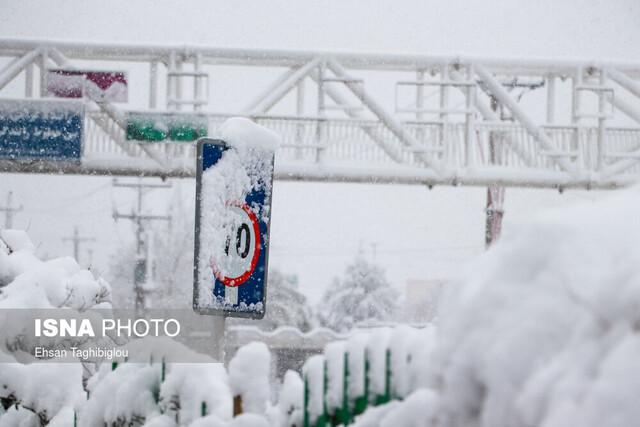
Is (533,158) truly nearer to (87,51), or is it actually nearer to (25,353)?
(87,51)

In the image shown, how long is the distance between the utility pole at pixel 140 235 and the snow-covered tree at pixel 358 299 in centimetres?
910

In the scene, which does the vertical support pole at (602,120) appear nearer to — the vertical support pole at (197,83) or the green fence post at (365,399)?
the vertical support pole at (197,83)

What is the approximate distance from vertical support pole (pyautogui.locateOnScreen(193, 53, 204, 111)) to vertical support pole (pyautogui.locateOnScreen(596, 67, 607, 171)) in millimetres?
4311

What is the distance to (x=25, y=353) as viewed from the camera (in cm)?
734

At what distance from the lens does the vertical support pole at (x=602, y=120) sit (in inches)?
503

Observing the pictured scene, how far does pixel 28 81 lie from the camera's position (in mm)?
12672

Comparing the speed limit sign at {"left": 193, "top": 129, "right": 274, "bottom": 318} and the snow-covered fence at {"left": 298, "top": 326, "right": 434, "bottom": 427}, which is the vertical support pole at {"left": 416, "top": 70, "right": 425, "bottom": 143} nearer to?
the speed limit sign at {"left": 193, "top": 129, "right": 274, "bottom": 318}

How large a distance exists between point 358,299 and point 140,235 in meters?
11.4

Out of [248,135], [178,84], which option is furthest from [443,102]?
[248,135]

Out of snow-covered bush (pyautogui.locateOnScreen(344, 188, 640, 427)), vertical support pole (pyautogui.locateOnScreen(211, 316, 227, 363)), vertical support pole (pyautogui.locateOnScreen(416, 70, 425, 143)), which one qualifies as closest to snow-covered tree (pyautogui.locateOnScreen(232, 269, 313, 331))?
vertical support pole (pyautogui.locateOnScreen(416, 70, 425, 143))

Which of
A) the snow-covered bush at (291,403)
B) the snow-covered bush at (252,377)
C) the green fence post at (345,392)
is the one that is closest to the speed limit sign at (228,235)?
the snow-covered bush at (252,377)

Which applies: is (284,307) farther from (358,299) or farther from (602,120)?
(602,120)

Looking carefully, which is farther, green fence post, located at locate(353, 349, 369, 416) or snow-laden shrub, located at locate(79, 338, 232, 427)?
snow-laden shrub, located at locate(79, 338, 232, 427)

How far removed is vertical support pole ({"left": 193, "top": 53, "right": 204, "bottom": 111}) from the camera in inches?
483
